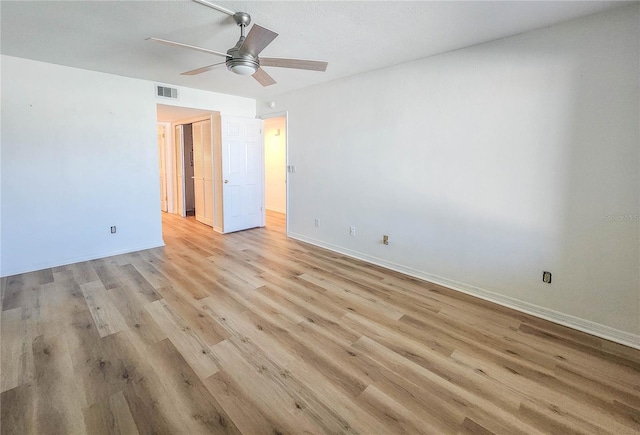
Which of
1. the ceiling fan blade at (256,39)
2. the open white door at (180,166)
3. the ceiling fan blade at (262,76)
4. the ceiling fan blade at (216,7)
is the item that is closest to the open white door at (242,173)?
the open white door at (180,166)

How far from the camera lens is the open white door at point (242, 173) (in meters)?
5.38

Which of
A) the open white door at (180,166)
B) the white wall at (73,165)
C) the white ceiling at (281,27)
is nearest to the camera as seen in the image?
the white ceiling at (281,27)

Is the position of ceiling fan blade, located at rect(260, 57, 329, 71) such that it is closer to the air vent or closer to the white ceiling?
the white ceiling

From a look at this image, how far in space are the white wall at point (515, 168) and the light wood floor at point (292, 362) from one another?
377 millimetres

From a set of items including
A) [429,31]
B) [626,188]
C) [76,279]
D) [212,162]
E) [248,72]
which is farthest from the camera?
[212,162]

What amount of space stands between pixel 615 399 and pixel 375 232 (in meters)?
2.58

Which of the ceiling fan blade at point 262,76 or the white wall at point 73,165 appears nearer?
the ceiling fan blade at point 262,76

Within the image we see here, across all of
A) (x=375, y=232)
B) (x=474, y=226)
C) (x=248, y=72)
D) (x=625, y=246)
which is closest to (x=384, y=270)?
(x=375, y=232)

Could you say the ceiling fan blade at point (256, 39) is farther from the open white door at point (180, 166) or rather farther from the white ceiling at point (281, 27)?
the open white door at point (180, 166)

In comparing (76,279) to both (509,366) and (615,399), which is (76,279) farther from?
(615,399)

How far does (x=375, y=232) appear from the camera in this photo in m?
3.98

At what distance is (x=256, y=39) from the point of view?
213cm

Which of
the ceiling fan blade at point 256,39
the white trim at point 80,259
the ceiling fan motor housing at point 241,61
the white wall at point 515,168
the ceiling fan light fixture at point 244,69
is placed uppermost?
the ceiling fan blade at point 256,39

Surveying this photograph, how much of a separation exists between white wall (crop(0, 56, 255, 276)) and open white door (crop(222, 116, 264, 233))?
3.40ft
